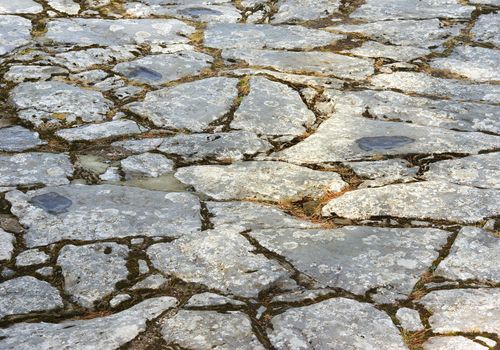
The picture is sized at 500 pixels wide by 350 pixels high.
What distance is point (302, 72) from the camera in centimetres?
583

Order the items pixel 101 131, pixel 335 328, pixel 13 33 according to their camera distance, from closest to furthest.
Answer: pixel 335 328
pixel 101 131
pixel 13 33

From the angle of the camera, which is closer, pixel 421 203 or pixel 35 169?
pixel 421 203

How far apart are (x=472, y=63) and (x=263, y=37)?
6.31ft

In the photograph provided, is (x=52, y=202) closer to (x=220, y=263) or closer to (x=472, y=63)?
(x=220, y=263)

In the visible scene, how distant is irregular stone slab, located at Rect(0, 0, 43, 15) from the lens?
6.95 m

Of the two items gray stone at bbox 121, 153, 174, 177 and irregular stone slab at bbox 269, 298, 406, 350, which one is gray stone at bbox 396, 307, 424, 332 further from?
gray stone at bbox 121, 153, 174, 177

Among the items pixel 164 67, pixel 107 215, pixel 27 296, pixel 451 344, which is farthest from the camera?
pixel 164 67

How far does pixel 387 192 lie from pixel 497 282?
953mm

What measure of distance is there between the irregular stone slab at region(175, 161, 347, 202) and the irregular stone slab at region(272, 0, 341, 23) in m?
3.19

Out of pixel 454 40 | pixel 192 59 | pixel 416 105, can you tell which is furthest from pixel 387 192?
pixel 454 40

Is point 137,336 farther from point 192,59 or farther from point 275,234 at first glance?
point 192,59

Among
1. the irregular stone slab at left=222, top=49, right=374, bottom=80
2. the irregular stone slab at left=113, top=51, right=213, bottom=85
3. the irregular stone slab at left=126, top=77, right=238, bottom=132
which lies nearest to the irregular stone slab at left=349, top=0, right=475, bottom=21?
the irregular stone slab at left=222, top=49, right=374, bottom=80

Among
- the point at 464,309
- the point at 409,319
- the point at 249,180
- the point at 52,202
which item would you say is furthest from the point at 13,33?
the point at 464,309

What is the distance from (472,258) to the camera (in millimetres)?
3346
